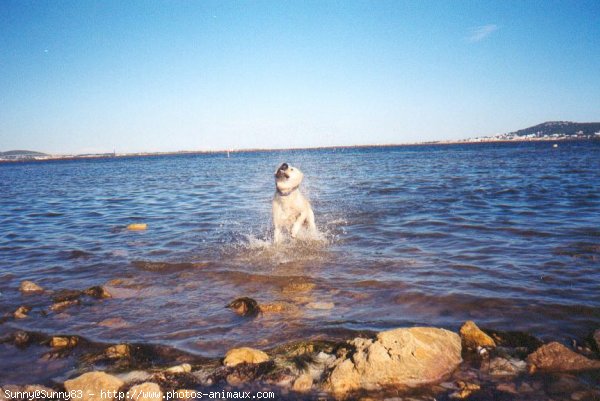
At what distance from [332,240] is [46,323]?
19.5ft

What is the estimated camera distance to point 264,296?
5.66m

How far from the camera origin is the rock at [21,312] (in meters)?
5.10

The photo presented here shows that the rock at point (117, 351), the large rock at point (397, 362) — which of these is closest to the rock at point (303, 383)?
the large rock at point (397, 362)

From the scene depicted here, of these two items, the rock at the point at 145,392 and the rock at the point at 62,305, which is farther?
the rock at the point at 62,305

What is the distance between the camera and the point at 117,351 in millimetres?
3992

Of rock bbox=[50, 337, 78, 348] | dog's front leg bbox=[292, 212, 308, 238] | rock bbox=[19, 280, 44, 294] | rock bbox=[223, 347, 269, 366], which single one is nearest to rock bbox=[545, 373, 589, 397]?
rock bbox=[223, 347, 269, 366]

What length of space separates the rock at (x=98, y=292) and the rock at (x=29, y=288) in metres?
1.00

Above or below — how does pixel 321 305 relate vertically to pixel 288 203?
below

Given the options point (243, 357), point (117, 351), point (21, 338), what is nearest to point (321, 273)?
point (243, 357)

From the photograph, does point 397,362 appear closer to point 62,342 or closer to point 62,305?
point 62,342

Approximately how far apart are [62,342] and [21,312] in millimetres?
1470

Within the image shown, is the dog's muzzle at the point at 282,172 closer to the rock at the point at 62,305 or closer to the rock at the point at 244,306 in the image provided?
the rock at the point at 244,306

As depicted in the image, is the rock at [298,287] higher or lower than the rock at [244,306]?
lower

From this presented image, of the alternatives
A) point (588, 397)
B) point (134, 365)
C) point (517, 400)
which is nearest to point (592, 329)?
point (588, 397)
